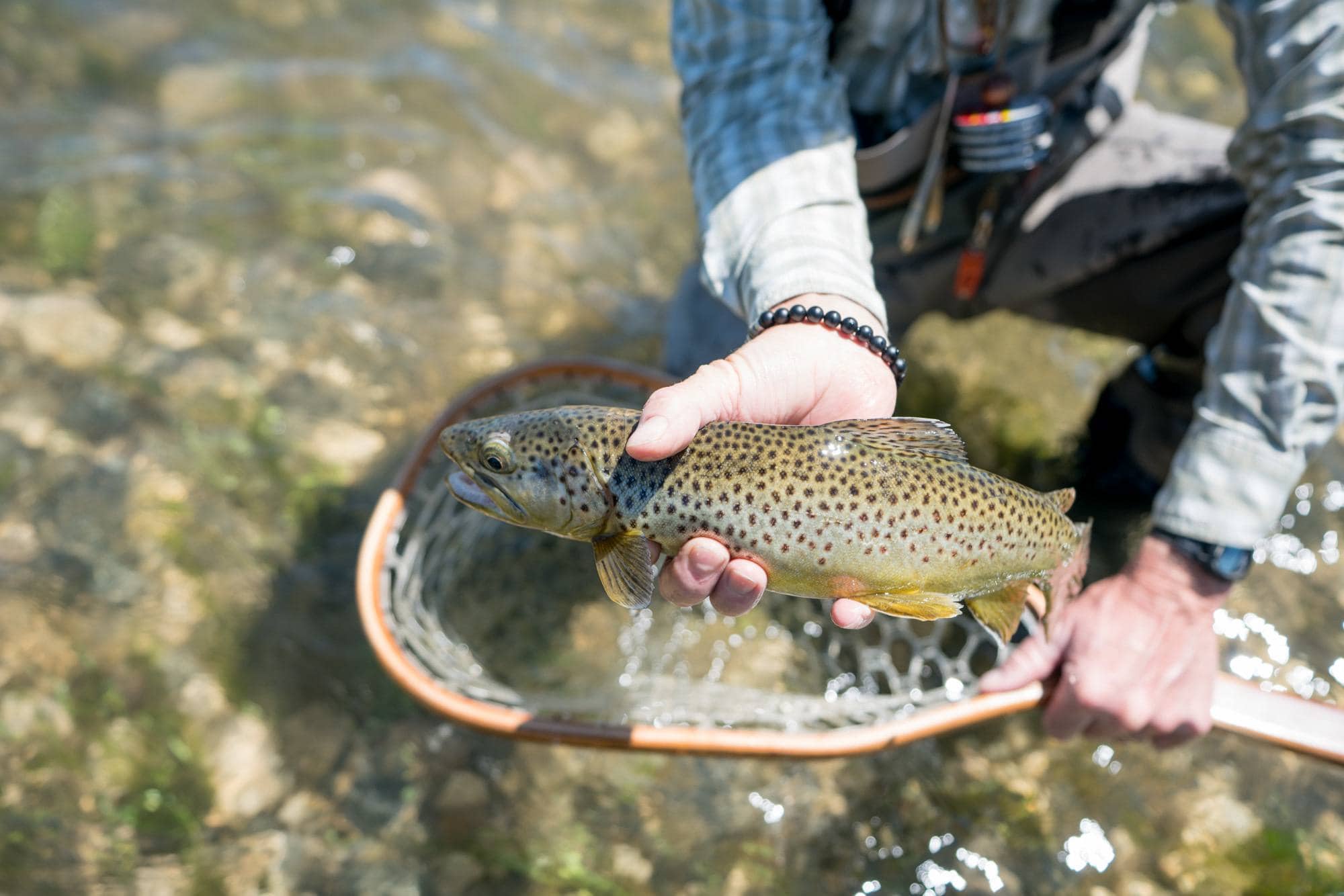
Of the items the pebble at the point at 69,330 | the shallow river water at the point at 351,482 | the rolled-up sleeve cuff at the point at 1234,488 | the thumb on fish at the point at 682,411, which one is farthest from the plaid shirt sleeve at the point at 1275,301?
the pebble at the point at 69,330

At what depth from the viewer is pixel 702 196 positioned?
309 centimetres

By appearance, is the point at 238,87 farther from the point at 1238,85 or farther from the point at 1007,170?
the point at 1238,85

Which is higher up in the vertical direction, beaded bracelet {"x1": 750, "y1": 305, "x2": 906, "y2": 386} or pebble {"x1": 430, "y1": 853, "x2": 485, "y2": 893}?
beaded bracelet {"x1": 750, "y1": 305, "x2": 906, "y2": 386}

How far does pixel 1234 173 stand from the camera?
3.07 m

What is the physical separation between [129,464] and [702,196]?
2670 mm

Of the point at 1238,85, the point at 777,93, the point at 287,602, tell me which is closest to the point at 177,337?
the point at 287,602

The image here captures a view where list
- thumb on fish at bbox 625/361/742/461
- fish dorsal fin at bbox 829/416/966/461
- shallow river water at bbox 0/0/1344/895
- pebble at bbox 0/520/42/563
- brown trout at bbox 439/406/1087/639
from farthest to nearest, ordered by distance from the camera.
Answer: pebble at bbox 0/520/42/563, shallow river water at bbox 0/0/1344/895, fish dorsal fin at bbox 829/416/966/461, brown trout at bbox 439/406/1087/639, thumb on fish at bbox 625/361/742/461

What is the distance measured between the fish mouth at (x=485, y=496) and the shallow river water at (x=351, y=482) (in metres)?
1.41

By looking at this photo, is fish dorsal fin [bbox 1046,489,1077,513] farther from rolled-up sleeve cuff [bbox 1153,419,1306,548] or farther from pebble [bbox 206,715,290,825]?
pebble [bbox 206,715,290,825]

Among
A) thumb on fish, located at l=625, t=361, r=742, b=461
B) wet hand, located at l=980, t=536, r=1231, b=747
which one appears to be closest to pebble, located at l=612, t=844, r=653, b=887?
wet hand, located at l=980, t=536, r=1231, b=747

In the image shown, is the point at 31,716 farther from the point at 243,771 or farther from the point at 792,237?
the point at 792,237

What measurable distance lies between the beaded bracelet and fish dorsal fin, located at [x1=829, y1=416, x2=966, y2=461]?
0.35 metres

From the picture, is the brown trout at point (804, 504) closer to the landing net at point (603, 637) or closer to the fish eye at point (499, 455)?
the fish eye at point (499, 455)

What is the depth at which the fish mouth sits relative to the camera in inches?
95.7
